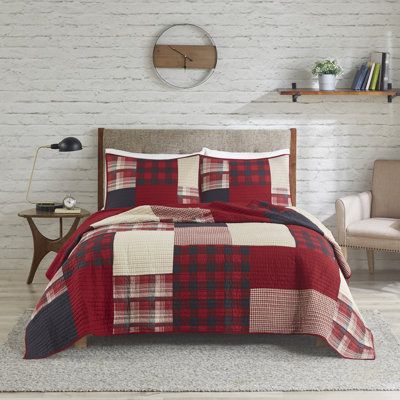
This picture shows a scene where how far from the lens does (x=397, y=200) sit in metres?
6.10

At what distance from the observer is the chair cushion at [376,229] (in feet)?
18.0

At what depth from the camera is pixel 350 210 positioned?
5762 millimetres

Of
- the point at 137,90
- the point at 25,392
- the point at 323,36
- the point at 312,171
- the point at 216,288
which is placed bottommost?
the point at 25,392

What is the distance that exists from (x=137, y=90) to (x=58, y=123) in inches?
25.9

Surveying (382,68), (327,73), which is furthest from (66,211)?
(382,68)

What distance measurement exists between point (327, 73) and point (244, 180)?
1070mm

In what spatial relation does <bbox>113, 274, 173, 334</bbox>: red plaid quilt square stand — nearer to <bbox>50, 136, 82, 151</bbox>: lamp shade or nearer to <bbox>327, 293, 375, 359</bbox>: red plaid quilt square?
<bbox>327, 293, 375, 359</bbox>: red plaid quilt square

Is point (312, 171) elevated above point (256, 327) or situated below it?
above

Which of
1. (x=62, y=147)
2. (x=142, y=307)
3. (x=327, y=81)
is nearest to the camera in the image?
→ (x=142, y=307)

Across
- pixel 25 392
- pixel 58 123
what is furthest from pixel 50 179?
pixel 25 392

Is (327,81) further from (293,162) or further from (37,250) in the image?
(37,250)

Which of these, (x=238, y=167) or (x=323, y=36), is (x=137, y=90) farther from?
(x=323, y=36)

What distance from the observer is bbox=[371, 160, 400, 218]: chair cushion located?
20.0ft

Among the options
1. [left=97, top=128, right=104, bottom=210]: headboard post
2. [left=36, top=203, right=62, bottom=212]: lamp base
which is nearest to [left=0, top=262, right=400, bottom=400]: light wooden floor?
[left=36, top=203, right=62, bottom=212]: lamp base
